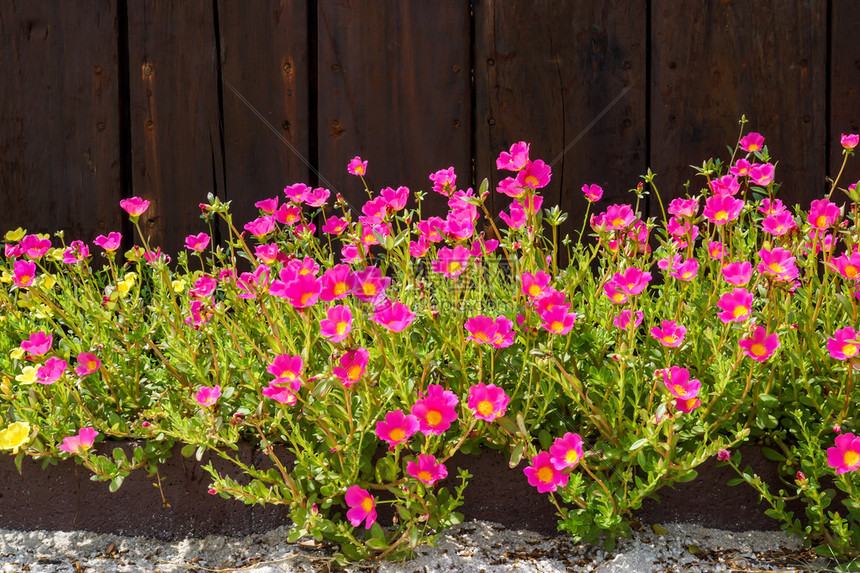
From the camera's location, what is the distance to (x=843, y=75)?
2.61 metres

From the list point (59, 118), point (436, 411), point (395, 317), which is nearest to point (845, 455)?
point (436, 411)

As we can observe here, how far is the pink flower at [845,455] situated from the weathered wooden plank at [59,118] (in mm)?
2438

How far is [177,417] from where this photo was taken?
1.68 m

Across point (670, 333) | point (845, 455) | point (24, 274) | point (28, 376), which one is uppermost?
point (24, 274)

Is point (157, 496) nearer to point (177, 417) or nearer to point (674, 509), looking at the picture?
point (177, 417)

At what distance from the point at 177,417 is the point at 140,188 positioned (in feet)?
4.54

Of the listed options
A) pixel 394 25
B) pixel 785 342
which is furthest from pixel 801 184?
pixel 394 25

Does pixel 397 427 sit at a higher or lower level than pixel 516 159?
lower

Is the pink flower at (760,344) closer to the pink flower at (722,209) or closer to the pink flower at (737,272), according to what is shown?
the pink flower at (737,272)

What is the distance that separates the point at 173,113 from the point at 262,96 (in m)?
0.34

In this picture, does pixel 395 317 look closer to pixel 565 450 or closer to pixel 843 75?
pixel 565 450

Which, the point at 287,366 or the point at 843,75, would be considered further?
the point at 843,75

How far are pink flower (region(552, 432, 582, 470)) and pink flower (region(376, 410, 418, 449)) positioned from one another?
29 cm

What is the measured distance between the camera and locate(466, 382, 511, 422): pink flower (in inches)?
57.2
